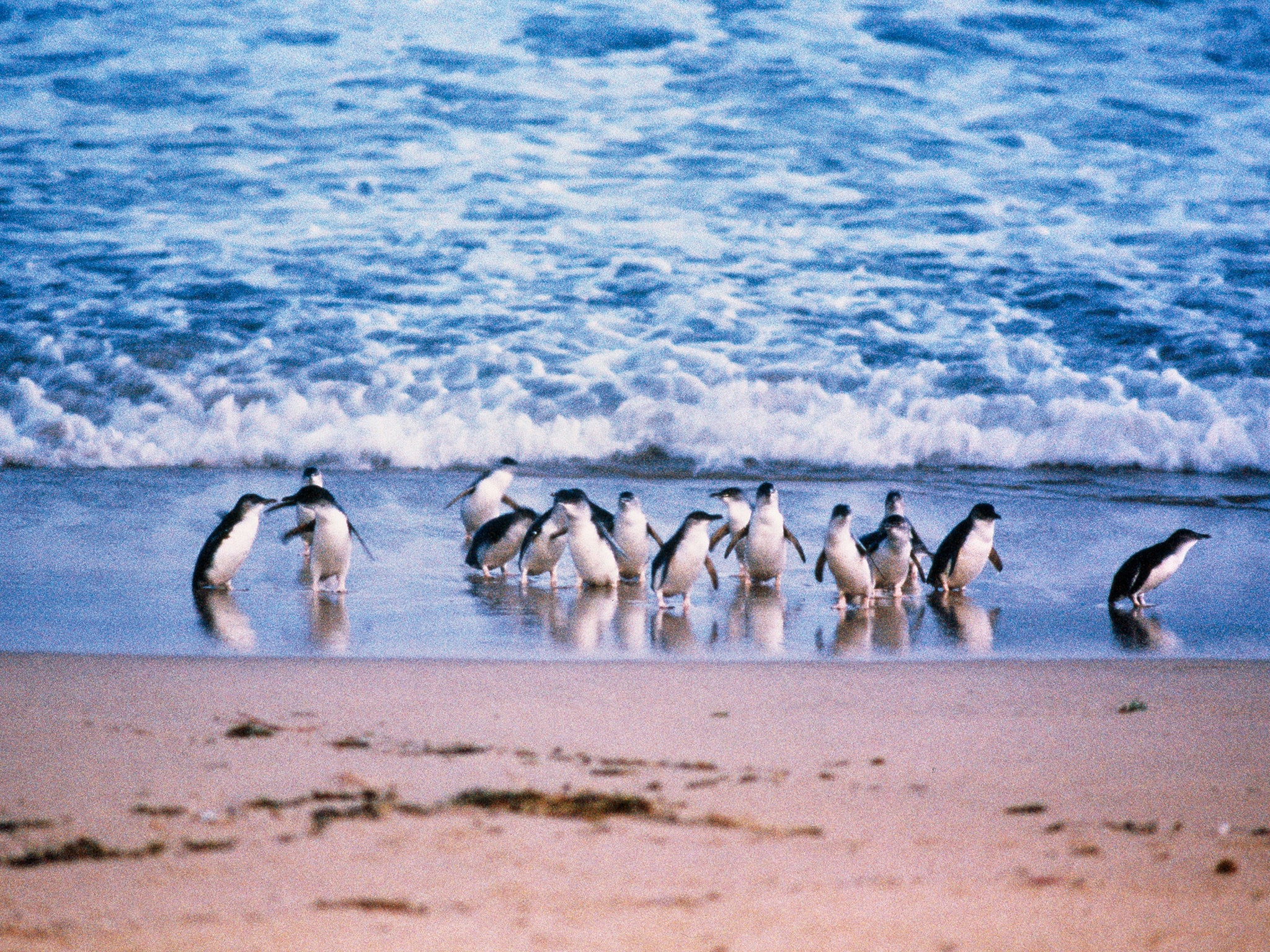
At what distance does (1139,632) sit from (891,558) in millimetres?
Answer: 1275

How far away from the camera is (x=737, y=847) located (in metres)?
2.70

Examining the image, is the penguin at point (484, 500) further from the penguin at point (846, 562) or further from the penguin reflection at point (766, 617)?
the penguin at point (846, 562)

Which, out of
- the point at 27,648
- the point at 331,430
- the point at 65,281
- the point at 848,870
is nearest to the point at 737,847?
the point at 848,870

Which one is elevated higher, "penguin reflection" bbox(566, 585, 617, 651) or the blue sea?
the blue sea

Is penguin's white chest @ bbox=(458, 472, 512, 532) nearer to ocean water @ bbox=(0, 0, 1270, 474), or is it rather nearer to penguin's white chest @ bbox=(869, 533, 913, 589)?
ocean water @ bbox=(0, 0, 1270, 474)

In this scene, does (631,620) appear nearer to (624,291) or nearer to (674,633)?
(674,633)

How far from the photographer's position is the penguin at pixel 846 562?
6.21 meters

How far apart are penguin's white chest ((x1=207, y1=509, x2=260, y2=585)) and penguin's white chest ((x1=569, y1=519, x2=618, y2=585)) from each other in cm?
137

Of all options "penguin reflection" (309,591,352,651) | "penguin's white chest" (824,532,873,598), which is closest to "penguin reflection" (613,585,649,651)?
"penguin's white chest" (824,532,873,598)

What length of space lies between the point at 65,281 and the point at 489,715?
11.5 m

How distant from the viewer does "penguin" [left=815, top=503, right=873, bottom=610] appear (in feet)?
20.4

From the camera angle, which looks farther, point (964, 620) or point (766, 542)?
point (766, 542)

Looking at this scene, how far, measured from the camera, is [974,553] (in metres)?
6.59

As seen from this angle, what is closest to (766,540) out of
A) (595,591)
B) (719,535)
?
(719,535)
